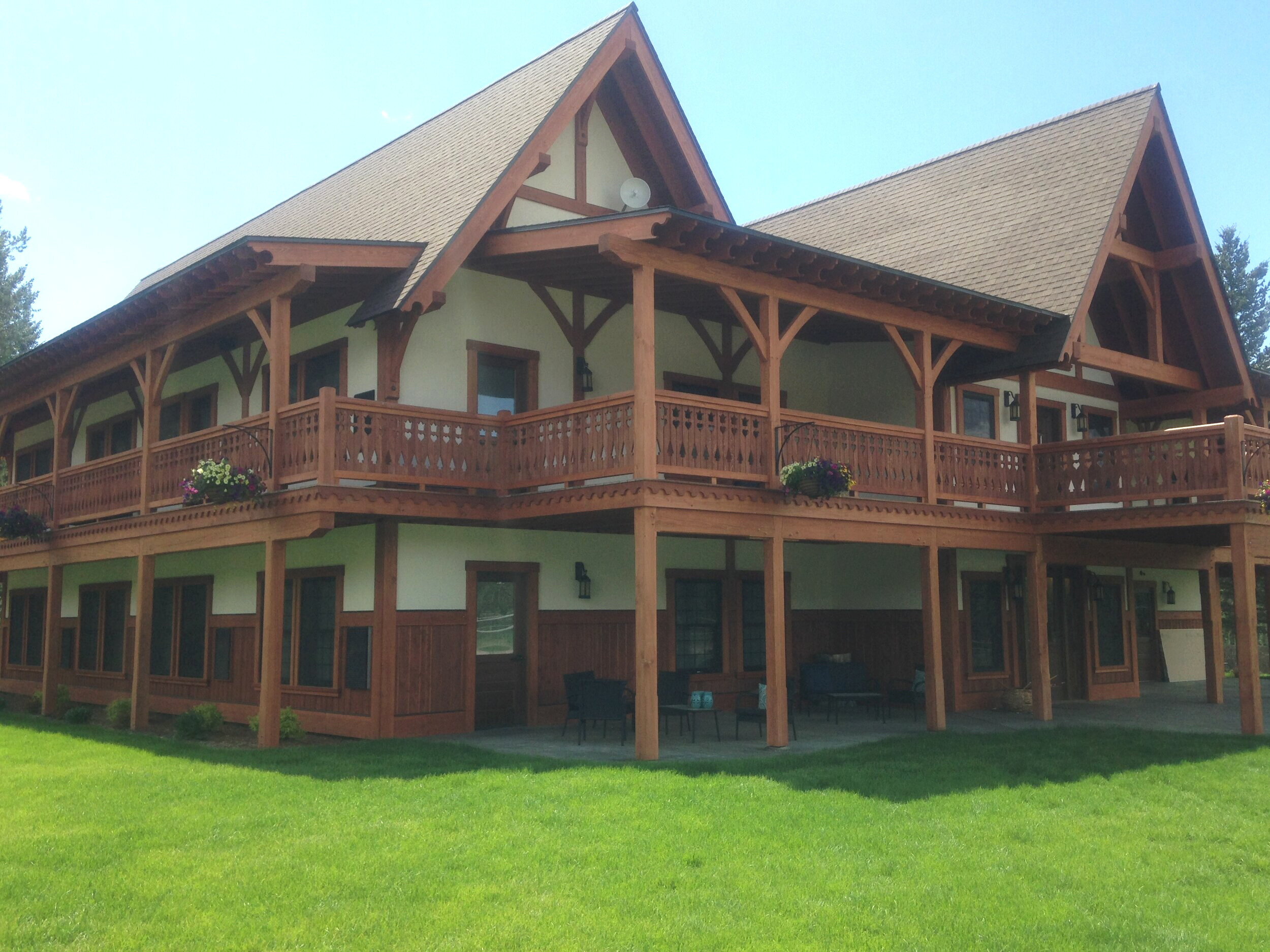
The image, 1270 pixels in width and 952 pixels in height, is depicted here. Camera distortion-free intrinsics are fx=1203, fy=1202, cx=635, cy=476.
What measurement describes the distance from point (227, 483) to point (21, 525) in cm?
887

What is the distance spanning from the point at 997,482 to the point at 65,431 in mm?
16073

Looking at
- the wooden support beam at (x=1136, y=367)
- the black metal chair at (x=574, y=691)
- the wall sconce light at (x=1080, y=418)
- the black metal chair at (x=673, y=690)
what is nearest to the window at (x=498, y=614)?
the black metal chair at (x=574, y=691)

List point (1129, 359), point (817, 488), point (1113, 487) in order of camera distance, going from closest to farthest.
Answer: point (817, 488) < point (1113, 487) < point (1129, 359)

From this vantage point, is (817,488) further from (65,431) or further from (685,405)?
(65,431)

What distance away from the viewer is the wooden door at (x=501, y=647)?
55.0ft

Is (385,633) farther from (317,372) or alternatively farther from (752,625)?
(752,625)

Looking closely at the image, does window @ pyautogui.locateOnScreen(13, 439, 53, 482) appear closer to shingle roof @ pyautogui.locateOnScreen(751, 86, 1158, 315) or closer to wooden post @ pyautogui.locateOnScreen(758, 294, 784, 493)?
shingle roof @ pyautogui.locateOnScreen(751, 86, 1158, 315)

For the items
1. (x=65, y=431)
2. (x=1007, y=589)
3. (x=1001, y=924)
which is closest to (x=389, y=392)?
(x=65, y=431)

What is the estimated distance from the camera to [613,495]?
1402 centimetres

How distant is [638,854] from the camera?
8.90 metres

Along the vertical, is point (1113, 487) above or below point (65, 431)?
below

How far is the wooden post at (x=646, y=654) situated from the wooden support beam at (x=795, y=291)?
115 inches

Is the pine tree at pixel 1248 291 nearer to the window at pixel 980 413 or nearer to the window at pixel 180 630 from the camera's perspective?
the window at pixel 980 413

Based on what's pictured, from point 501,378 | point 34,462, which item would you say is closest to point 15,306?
point 34,462
